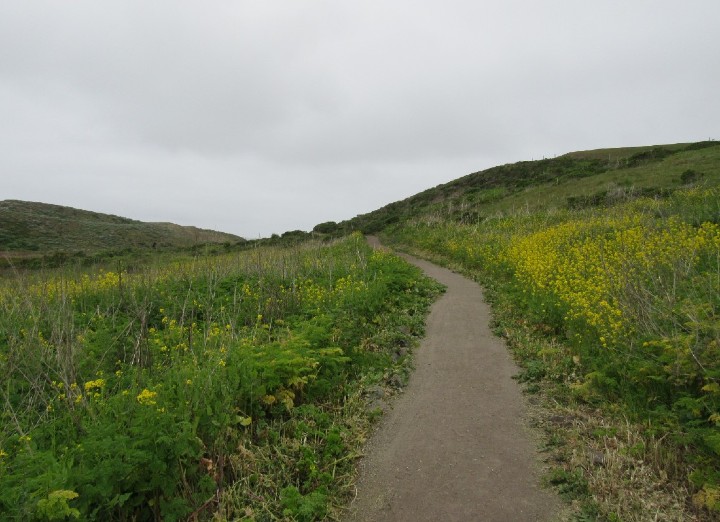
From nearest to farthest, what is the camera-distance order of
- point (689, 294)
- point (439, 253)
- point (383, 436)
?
point (383, 436)
point (689, 294)
point (439, 253)

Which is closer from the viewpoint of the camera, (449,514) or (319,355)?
(449,514)

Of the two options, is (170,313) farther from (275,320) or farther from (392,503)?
(392,503)

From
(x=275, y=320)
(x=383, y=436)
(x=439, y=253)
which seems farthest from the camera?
(x=439, y=253)

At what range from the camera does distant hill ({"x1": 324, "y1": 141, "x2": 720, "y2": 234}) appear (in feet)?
80.1

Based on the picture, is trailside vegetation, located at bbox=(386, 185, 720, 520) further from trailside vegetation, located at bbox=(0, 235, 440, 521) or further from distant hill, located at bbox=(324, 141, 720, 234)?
distant hill, located at bbox=(324, 141, 720, 234)

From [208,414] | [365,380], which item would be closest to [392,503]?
[208,414]

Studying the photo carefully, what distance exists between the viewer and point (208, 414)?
380 centimetres

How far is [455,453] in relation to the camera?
14.2ft

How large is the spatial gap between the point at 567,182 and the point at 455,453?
35.0 metres

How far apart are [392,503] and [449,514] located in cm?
50

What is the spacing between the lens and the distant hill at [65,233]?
37.8 meters

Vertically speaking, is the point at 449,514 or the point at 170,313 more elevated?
the point at 170,313

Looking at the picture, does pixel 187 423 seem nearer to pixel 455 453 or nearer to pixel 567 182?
pixel 455 453

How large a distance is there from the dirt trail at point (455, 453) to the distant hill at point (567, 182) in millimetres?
19964
